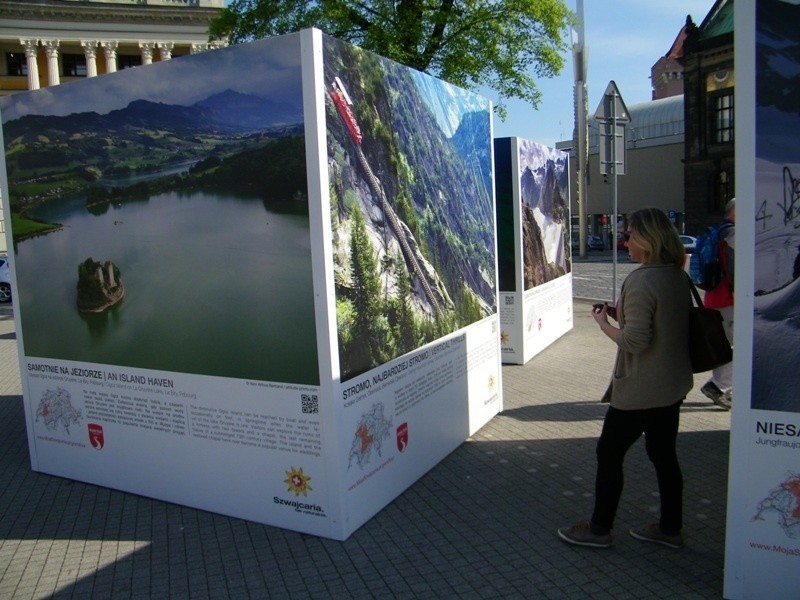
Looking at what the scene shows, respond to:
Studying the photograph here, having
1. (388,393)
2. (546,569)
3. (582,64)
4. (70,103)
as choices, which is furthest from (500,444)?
(582,64)

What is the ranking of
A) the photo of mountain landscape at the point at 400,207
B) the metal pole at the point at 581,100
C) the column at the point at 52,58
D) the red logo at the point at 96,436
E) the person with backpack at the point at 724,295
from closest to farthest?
1. the photo of mountain landscape at the point at 400,207
2. the red logo at the point at 96,436
3. the person with backpack at the point at 724,295
4. the metal pole at the point at 581,100
5. the column at the point at 52,58

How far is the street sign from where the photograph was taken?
10420 mm

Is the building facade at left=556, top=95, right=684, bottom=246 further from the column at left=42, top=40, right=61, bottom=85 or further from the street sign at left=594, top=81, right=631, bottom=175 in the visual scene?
the street sign at left=594, top=81, right=631, bottom=175

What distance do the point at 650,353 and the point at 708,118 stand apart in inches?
1913

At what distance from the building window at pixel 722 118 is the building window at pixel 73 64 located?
4197 cm

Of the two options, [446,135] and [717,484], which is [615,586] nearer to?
[717,484]

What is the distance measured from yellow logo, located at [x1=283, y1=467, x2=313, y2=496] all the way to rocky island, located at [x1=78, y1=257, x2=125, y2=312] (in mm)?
1746

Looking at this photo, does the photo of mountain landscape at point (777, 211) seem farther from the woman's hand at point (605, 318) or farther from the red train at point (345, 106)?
the red train at point (345, 106)

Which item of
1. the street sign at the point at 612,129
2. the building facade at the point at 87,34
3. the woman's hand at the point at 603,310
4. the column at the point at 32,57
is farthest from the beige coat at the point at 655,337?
the column at the point at 32,57

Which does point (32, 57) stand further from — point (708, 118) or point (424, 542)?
point (424, 542)

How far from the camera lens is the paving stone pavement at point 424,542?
389cm

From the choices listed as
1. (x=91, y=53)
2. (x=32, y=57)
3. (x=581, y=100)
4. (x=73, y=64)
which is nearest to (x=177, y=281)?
(x=581, y=100)

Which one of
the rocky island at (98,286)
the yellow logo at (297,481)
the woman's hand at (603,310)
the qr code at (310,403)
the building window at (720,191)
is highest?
the building window at (720,191)

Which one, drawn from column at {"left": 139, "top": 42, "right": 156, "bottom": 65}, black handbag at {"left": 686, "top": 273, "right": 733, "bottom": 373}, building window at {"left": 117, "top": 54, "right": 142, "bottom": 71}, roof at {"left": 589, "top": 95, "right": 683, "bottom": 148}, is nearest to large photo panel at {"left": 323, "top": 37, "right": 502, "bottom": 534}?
black handbag at {"left": 686, "top": 273, "right": 733, "bottom": 373}
